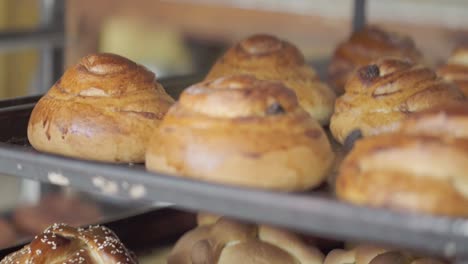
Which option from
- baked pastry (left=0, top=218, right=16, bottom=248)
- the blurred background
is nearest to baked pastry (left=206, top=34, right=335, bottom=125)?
baked pastry (left=0, top=218, right=16, bottom=248)

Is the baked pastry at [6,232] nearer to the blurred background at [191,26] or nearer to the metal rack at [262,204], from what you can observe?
the blurred background at [191,26]

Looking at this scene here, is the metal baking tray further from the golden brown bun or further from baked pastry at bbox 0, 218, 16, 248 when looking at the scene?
baked pastry at bbox 0, 218, 16, 248

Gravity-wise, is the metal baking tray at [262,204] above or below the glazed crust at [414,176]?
below

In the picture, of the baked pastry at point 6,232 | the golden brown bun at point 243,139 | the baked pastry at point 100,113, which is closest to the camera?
the golden brown bun at point 243,139

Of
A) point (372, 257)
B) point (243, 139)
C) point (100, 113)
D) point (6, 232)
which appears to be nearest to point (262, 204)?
point (243, 139)

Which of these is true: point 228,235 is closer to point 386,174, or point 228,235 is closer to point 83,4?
point 386,174

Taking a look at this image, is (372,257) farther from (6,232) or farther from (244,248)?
(6,232)

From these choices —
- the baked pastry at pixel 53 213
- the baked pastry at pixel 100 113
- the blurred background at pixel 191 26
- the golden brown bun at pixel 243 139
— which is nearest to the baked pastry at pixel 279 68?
the baked pastry at pixel 100 113
